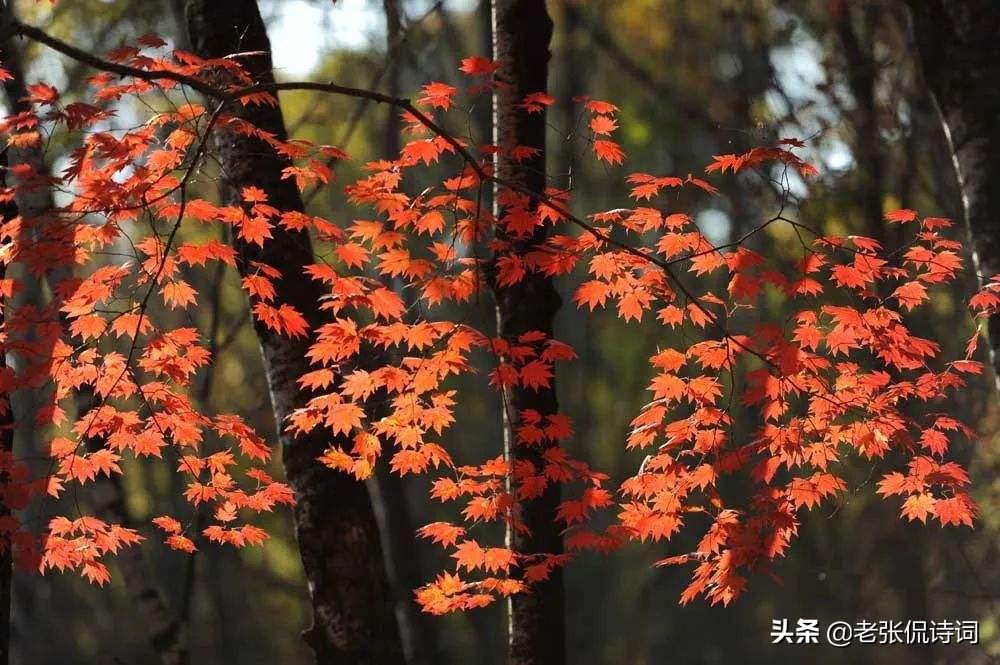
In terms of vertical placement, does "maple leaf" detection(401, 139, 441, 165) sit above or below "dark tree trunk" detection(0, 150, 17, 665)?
above

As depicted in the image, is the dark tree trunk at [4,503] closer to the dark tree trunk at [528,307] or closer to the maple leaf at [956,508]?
the dark tree trunk at [528,307]

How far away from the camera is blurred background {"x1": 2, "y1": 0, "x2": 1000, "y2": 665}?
11383mm

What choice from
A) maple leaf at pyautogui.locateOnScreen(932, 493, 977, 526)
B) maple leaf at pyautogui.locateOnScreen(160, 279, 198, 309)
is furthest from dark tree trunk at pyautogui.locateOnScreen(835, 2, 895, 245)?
maple leaf at pyautogui.locateOnScreen(160, 279, 198, 309)

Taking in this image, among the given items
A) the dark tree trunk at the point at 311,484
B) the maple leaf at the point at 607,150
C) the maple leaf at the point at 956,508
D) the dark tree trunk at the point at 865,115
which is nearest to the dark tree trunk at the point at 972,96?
the maple leaf at the point at 956,508

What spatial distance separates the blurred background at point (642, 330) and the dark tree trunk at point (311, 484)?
2.49m

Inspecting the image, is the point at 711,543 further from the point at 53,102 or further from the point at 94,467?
the point at 53,102

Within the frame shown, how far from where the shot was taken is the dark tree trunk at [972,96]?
5.58 meters

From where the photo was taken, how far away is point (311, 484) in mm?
5516

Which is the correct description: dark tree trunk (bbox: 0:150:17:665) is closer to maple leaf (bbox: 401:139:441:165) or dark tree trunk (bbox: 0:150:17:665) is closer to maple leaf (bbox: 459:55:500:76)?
maple leaf (bbox: 401:139:441:165)

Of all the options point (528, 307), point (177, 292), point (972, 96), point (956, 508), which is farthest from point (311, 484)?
A: point (972, 96)

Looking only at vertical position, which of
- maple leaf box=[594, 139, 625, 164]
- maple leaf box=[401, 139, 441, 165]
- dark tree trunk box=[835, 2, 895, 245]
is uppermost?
dark tree trunk box=[835, 2, 895, 245]

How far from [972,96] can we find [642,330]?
55.2 ft

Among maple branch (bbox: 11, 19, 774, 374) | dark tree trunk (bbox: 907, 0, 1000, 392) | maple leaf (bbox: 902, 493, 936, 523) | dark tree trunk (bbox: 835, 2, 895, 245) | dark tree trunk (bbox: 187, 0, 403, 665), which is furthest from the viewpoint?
dark tree trunk (bbox: 835, 2, 895, 245)

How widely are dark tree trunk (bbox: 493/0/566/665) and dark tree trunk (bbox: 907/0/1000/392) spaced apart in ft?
6.96
